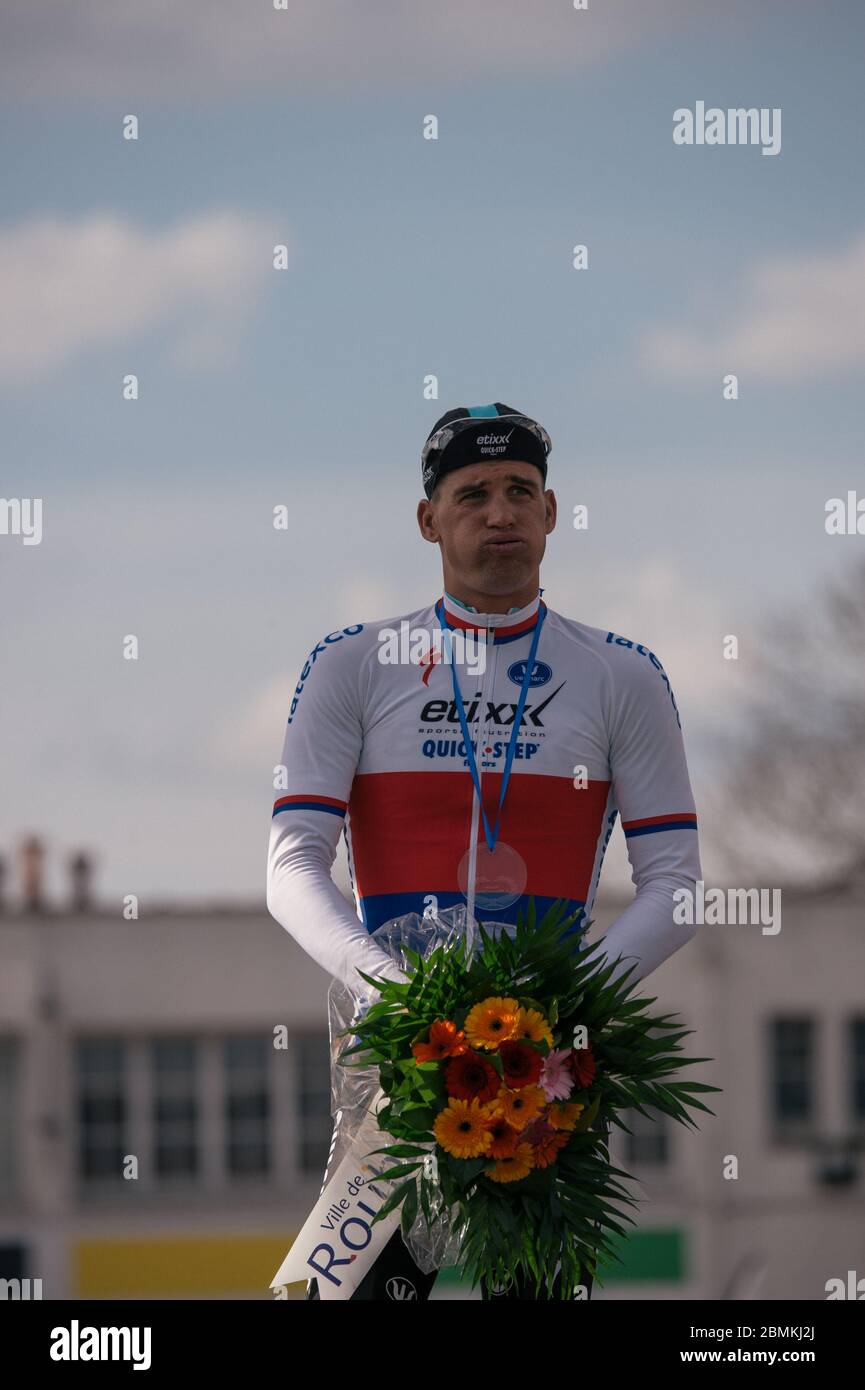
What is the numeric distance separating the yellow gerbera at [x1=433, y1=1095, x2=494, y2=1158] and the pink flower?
0.50ft

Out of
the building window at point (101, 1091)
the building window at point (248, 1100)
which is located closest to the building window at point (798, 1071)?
the building window at point (248, 1100)

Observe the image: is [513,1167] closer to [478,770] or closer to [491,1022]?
[491,1022]

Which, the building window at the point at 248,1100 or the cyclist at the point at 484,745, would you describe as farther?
the building window at the point at 248,1100

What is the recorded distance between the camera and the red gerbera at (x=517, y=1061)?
4.96 metres

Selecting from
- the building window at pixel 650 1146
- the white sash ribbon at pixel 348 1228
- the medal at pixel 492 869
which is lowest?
the building window at pixel 650 1146

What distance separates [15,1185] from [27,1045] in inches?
100

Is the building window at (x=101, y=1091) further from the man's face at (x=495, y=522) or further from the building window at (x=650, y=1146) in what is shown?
the man's face at (x=495, y=522)

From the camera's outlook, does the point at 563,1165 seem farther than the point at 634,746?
No
